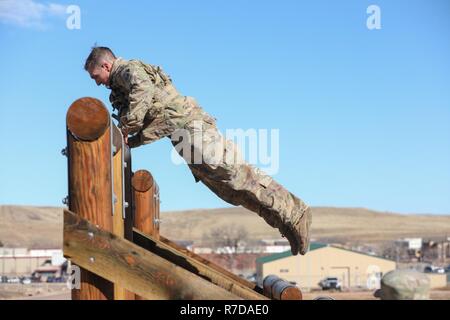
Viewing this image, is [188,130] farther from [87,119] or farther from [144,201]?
[144,201]

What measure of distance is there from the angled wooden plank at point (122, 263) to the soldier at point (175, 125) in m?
1.00

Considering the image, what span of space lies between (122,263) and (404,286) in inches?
1670

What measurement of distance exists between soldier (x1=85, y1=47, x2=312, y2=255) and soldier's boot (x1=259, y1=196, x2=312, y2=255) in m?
0.10

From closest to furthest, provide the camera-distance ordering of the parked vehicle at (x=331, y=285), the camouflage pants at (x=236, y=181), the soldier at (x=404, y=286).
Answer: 1. the camouflage pants at (x=236, y=181)
2. the soldier at (x=404, y=286)
3. the parked vehicle at (x=331, y=285)

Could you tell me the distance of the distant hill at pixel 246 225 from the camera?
132 m

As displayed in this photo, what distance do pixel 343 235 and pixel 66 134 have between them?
135 metres

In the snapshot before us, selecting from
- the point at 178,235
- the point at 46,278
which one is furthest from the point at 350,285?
the point at 178,235

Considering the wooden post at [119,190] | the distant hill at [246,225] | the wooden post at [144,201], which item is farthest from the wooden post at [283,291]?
the distant hill at [246,225]

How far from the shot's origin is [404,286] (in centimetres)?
4412

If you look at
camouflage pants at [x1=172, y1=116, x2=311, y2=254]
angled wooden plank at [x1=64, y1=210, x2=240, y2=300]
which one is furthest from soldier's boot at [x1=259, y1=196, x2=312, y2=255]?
angled wooden plank at [x1=64, y1=210, x2=240, y2=300]

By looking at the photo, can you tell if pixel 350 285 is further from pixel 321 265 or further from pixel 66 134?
pixel 66 134

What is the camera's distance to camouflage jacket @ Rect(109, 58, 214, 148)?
438 cm

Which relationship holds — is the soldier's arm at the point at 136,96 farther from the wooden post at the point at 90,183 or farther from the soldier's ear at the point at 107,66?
the wooden post at the point at 90,183
